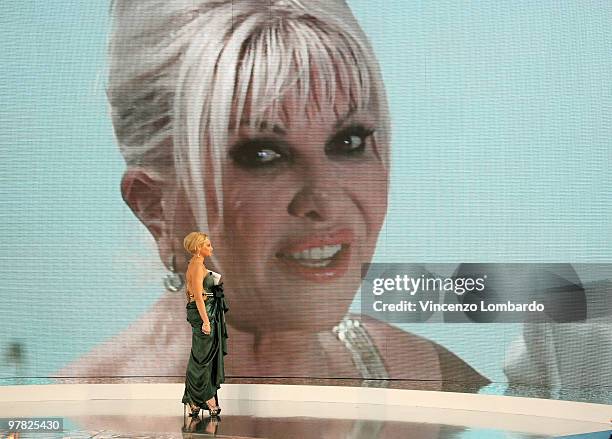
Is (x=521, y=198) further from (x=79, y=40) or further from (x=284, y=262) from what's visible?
(x=79, y=40)

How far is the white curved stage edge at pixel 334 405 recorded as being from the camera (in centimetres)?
910

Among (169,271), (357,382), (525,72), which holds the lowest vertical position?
(357,382)

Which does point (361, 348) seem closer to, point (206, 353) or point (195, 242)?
point (206, 353)

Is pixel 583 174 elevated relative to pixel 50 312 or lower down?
elevated

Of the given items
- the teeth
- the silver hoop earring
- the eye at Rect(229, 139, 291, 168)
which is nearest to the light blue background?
the silver hoop earring

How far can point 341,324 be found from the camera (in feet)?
34.0

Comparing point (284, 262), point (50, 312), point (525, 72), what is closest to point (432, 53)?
point (525, 72)

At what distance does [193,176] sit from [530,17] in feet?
11.5

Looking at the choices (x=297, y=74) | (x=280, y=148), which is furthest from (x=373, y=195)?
(x=297, y=74)

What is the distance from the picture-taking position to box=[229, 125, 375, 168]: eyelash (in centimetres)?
1029

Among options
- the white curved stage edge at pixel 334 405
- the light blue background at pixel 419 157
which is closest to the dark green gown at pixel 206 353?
the white curved stage edge at pixel 334 405

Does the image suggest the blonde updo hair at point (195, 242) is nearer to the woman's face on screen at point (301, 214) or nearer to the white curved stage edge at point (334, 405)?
the white curved stage edge at point (334, 405)

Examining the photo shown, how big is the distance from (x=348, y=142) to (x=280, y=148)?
642mm

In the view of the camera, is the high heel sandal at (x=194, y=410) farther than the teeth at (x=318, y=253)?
No
